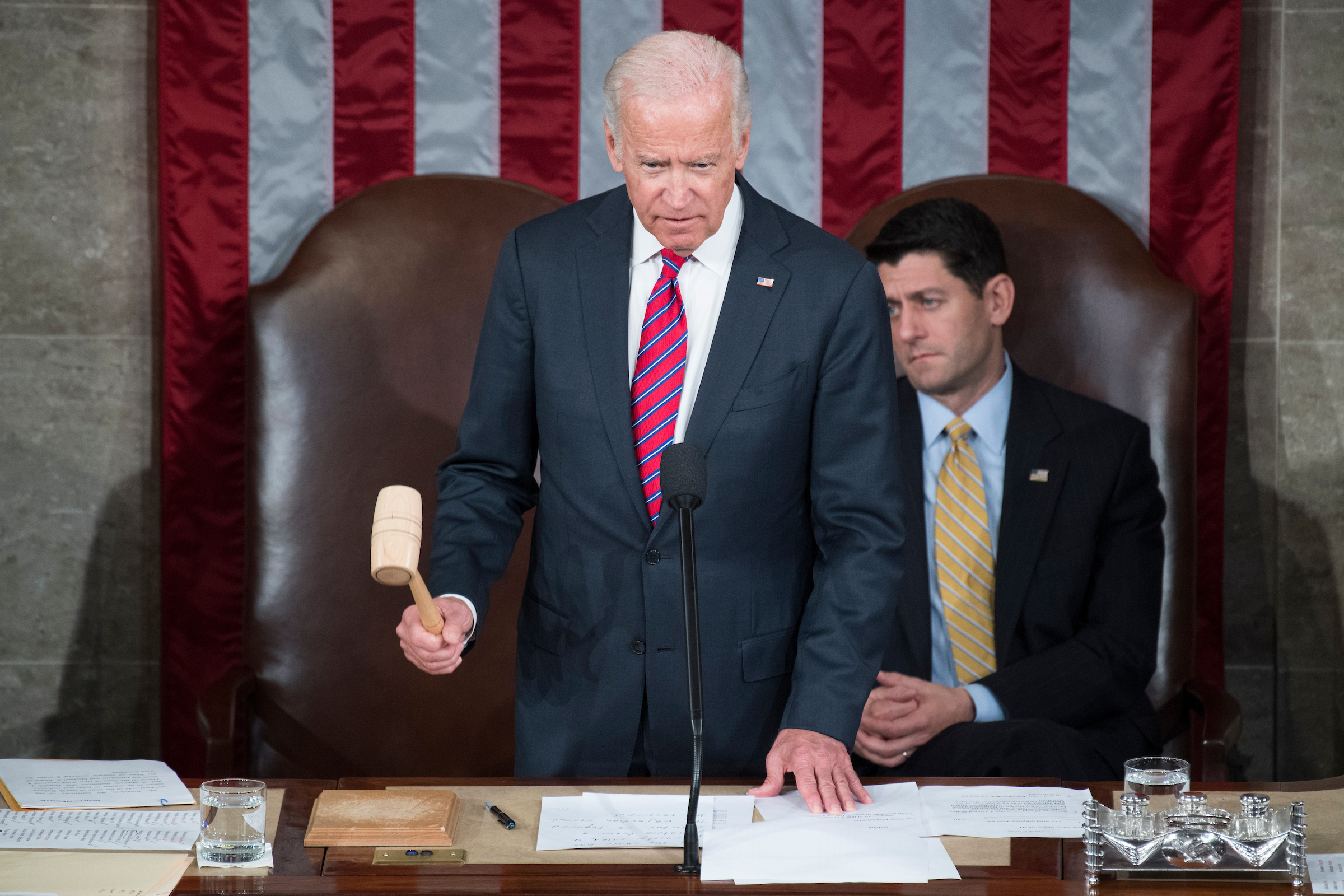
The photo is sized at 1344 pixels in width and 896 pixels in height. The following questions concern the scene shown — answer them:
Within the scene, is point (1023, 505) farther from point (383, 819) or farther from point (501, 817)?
point (383, 819)

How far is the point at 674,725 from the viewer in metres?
2.05

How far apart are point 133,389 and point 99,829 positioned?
172 cm

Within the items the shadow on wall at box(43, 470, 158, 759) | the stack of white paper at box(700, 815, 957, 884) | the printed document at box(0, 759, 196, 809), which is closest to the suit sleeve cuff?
the stack of white paper at box(700, 815, 957, 884)

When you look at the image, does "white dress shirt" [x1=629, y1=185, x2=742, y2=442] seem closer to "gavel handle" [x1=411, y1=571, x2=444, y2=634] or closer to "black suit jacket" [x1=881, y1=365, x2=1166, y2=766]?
"gavel handle" [x1=411, y1=571, x2=444, y2=634]

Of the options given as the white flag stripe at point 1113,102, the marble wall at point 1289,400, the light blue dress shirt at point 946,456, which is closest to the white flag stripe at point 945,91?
the white flag stripe at point 1113,102

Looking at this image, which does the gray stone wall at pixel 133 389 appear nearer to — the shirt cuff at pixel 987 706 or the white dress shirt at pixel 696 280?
the shirt cuff at pixel 987 706

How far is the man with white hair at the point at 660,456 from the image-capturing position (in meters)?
1.96

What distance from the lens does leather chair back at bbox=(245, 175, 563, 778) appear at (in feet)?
9.93

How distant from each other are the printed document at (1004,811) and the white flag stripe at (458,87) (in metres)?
1.91

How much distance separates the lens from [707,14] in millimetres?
3174

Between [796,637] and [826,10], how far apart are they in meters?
1.68

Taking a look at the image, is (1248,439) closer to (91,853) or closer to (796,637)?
(796,637)

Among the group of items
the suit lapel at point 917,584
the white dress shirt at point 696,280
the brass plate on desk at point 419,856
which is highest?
the white dress shirt at point 696,280

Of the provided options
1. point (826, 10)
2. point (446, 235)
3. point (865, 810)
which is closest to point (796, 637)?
point (865, 810)
